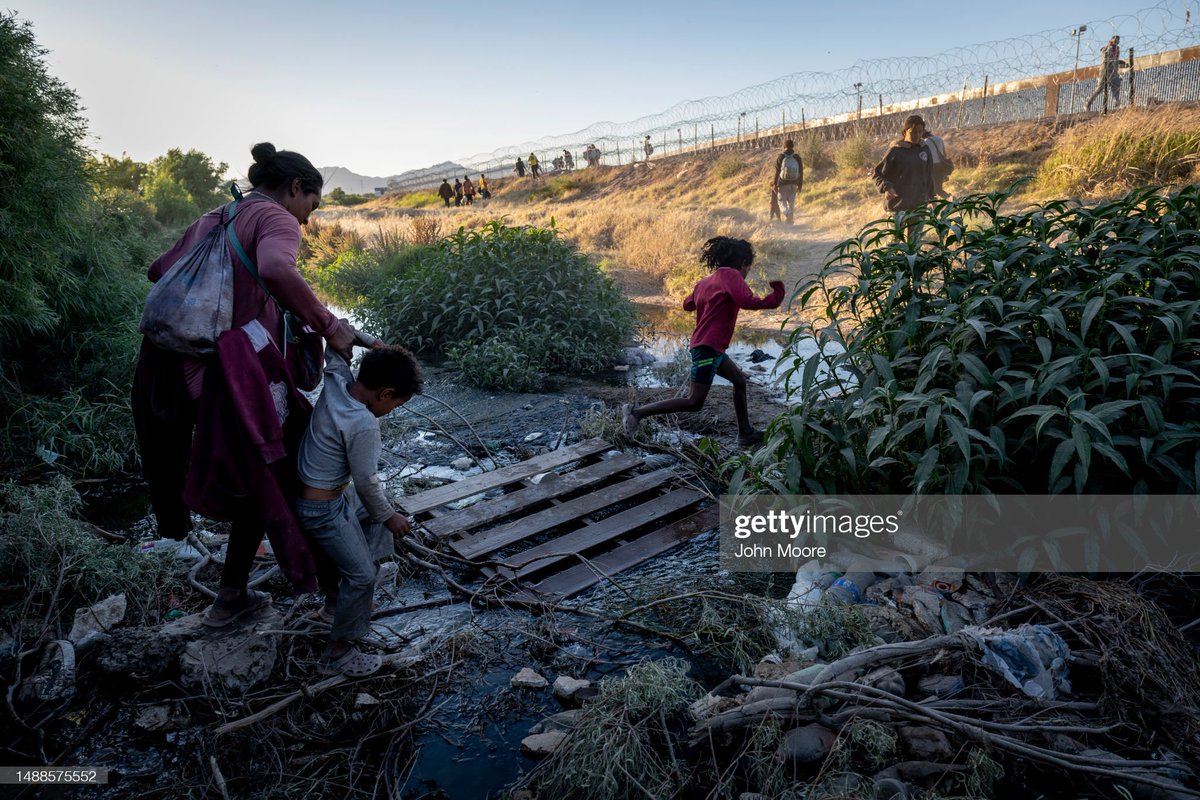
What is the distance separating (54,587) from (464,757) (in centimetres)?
204

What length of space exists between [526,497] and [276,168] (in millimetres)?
2313

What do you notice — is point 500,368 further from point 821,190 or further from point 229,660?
point 821,190

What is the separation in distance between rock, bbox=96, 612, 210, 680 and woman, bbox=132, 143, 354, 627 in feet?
1.41

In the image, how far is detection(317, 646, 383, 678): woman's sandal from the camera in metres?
2.60

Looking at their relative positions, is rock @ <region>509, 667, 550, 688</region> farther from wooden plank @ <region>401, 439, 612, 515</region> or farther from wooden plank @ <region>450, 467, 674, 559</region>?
wooden plank @ <region>401, 439, 612, 515</region>

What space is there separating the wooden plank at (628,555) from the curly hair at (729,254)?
156cm

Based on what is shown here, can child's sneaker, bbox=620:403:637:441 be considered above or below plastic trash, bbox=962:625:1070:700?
above

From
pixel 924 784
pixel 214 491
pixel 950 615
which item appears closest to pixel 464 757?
pixel 214 491

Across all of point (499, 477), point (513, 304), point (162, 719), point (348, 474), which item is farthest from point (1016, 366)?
point (513, 304)

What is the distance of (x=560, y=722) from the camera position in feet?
8.01

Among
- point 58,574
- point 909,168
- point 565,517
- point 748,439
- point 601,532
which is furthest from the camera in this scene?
point 909,168

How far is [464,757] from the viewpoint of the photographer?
7.97ft

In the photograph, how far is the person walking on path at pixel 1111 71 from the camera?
1481 centimetres

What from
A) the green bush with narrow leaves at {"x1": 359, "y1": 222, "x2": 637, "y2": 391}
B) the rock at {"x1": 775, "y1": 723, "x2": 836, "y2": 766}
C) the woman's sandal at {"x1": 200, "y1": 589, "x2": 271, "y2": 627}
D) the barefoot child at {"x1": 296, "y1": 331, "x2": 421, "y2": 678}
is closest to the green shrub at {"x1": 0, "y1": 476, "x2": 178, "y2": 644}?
the woman's sandal at {"x1": 200, "y1": 589, "x2": 271, "y2": 627}
